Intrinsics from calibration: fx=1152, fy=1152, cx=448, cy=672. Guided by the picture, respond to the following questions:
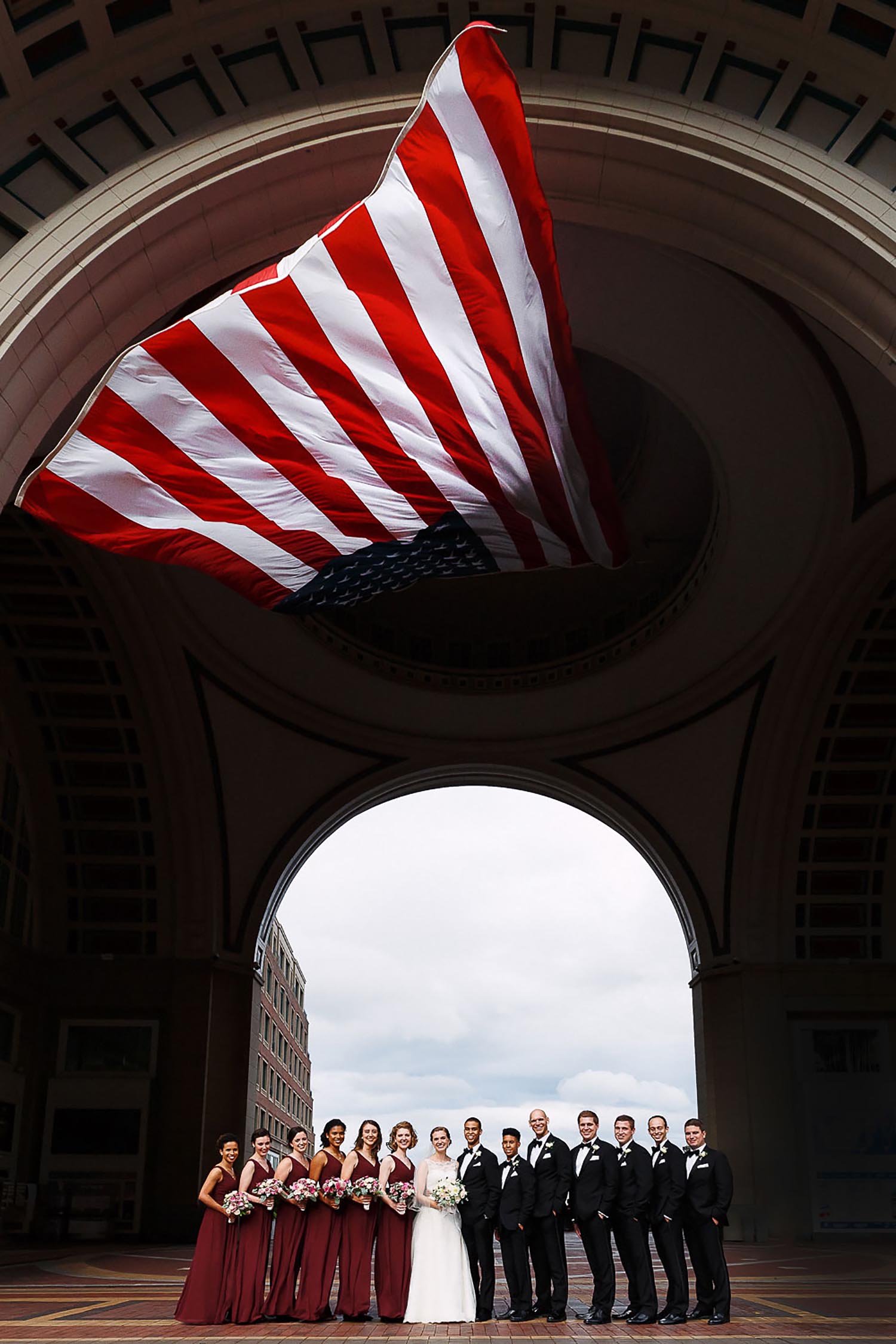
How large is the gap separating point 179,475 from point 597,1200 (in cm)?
635

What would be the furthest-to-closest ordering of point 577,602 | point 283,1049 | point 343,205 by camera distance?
1. point 283,1049
2. point 577,602
3. point 343,205

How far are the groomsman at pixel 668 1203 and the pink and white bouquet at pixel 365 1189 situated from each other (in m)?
2.19

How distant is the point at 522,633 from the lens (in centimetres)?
2500

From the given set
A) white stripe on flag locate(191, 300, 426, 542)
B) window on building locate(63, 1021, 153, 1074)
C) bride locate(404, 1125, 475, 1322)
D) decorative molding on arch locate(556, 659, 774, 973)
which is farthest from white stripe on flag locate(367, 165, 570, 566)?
window on building locate(63, 1021, 153, 1074)

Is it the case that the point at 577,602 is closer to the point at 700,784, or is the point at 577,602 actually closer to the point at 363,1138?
the point at 700,784

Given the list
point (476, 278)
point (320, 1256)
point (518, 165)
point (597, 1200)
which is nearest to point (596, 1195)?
point (597, 1200)

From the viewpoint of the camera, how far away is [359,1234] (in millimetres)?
8984

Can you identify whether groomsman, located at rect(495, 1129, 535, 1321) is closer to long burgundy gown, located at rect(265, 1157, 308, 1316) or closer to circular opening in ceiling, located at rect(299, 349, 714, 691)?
long burgundy gown, located at rect(265, 1157, 308, 1316)

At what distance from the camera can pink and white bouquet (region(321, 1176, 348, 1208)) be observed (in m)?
8.87

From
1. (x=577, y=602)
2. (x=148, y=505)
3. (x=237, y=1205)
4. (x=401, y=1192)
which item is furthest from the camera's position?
(x=577, y=602)

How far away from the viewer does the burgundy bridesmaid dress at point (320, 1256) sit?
878cm

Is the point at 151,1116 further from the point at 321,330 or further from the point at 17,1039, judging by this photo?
the point at 321,330

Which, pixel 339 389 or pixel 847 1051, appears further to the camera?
pixel 847 1051

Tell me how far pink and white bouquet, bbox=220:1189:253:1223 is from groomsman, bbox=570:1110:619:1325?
2528mm
